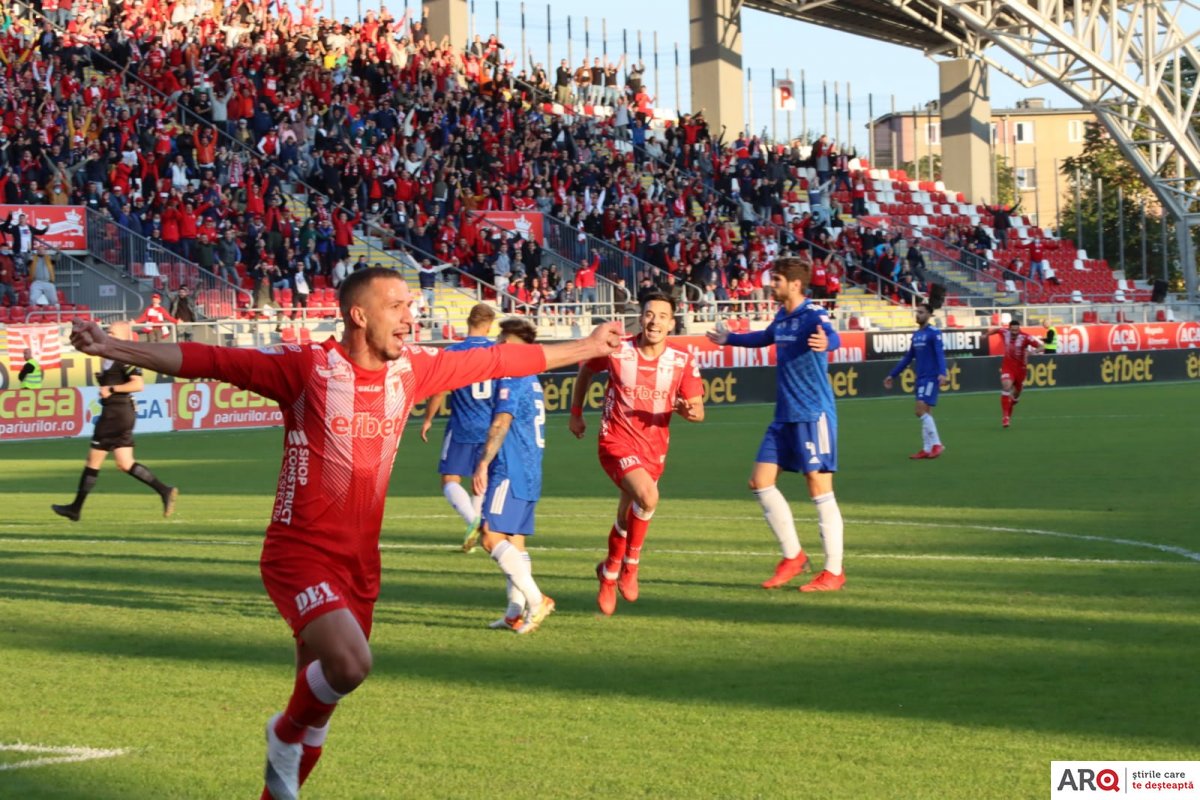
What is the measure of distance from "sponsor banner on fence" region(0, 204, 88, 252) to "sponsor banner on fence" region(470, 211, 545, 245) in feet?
35.5

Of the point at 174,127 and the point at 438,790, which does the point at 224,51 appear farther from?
the point at 438,790

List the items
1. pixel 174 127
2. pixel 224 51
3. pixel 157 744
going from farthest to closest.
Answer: pixel 224 51 → pixel 174 127 → pixel 157 744

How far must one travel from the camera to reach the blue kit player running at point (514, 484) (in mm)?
10000

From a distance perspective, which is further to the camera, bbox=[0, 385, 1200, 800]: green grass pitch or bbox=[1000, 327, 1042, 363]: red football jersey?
bbox=[1000, 327, 1042, 363]: red football jersey

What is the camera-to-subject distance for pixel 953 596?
434 inches

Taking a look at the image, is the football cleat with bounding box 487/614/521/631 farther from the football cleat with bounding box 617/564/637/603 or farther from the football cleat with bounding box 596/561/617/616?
the football cleat with bounding box 617/564/637/603

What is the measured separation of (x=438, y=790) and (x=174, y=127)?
3408 cm

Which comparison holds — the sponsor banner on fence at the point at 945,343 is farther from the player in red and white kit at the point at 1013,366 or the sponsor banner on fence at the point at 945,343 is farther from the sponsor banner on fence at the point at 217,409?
the sponsor banner on fence at the point at 217,409

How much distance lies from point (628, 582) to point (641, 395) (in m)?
1.23

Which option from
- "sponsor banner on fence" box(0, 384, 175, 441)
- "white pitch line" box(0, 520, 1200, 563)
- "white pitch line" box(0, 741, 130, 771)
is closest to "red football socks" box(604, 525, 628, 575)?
"white pitch line" box(0, 520, 1200, 563)

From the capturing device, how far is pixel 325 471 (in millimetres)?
6129

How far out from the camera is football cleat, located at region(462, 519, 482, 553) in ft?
41.9

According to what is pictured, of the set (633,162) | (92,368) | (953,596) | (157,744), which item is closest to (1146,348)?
(633,162)

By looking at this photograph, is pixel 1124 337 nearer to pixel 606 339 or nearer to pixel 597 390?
pixel 597 390
